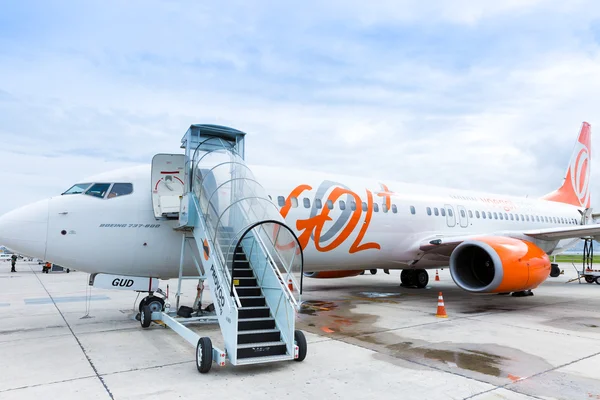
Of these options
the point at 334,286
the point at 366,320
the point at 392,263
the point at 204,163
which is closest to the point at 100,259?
the point at 204,163

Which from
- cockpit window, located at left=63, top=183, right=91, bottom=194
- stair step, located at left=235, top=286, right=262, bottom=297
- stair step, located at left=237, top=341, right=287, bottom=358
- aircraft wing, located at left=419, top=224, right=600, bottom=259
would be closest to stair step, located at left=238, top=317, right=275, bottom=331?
stair step, located at left=237, top=341, right=287, bottom=358

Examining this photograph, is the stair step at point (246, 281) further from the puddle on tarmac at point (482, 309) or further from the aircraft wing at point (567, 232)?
the aircraft wing at point (567, 232)

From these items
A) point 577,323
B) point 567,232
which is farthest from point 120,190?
point 567,232

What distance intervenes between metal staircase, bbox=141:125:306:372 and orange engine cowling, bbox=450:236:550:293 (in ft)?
18.5

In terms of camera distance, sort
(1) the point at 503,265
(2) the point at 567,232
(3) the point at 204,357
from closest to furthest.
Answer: (3) the point at 204,357, (1) the point at 503,265, (2) the point at 567,232

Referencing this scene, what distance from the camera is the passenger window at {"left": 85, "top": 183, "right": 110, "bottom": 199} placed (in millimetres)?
8290

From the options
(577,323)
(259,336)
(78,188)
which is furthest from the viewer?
(577,323)

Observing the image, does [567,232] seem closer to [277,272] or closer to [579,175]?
[277,272]

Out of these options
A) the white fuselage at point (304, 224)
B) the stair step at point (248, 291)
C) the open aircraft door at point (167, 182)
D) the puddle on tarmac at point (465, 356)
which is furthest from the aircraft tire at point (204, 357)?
the open aircraft door at point (167, 182)

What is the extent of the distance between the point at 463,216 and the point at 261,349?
1043 centimetres

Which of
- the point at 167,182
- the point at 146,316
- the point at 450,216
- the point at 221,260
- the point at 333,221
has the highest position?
the point at 167,182

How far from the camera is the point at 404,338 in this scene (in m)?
7.49

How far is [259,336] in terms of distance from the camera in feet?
19.0

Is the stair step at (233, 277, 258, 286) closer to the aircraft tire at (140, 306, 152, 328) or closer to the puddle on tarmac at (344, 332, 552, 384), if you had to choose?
the puddle on tarmac at (344, 332, 552, 384)
